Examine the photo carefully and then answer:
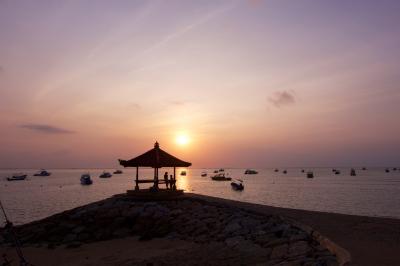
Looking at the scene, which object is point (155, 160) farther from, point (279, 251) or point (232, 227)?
point (279, 251)

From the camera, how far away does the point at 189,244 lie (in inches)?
745

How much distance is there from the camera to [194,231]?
20.7m

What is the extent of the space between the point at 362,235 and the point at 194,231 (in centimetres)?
838

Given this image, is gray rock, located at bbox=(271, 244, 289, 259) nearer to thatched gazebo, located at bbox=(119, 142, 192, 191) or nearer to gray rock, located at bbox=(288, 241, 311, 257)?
gray rock, located at bbox=(288, 241, 311, 257)

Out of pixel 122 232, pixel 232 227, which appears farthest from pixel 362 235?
pixel 122 232

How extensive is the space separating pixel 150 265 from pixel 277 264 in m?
5.57

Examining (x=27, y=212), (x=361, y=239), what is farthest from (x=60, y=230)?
(x=27, y=212)

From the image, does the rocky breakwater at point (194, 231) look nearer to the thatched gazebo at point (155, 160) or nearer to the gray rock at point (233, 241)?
the gray rock at point (233, 241)

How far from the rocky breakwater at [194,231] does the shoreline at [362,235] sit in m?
0.96

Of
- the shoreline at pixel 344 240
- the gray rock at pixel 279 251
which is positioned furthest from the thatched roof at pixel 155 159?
the gray rock at pixel 279 251

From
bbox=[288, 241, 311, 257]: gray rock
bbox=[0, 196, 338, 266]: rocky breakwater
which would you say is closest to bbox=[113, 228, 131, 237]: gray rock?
bbox=[0, 196, 338, 266]: rocky breakwater

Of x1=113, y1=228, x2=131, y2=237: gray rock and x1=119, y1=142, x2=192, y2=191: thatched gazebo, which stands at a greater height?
x1=119, y1=142, x2=192, y2=191: thatched gazebo

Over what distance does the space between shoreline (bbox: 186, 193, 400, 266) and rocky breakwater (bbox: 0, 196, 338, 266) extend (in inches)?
37.9

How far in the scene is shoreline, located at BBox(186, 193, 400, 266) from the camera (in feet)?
38.5
